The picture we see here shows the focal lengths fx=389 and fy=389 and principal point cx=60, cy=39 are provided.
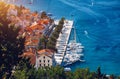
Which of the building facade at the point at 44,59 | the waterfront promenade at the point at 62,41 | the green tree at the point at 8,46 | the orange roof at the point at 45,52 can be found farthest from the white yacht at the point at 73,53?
the green tree at the point at 8,46

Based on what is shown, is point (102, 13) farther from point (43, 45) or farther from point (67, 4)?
point (43, 45)

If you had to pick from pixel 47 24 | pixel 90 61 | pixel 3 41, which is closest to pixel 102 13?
pixel 47 24

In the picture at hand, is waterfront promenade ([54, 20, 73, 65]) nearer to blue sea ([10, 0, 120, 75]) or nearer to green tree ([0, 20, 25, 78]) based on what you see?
blue sea ([10, 0, 120, 75])

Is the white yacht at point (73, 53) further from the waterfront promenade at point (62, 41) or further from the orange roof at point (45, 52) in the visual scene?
the orange roof at point (45, 52)

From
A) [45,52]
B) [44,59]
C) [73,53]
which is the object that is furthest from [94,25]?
[44,59]

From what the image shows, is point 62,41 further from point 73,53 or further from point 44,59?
point 44,59

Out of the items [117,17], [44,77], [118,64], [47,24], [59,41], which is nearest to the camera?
[44,77]

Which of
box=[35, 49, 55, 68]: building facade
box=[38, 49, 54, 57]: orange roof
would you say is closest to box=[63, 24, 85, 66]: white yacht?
box=[38, 49, 54, 57]: orange roof
